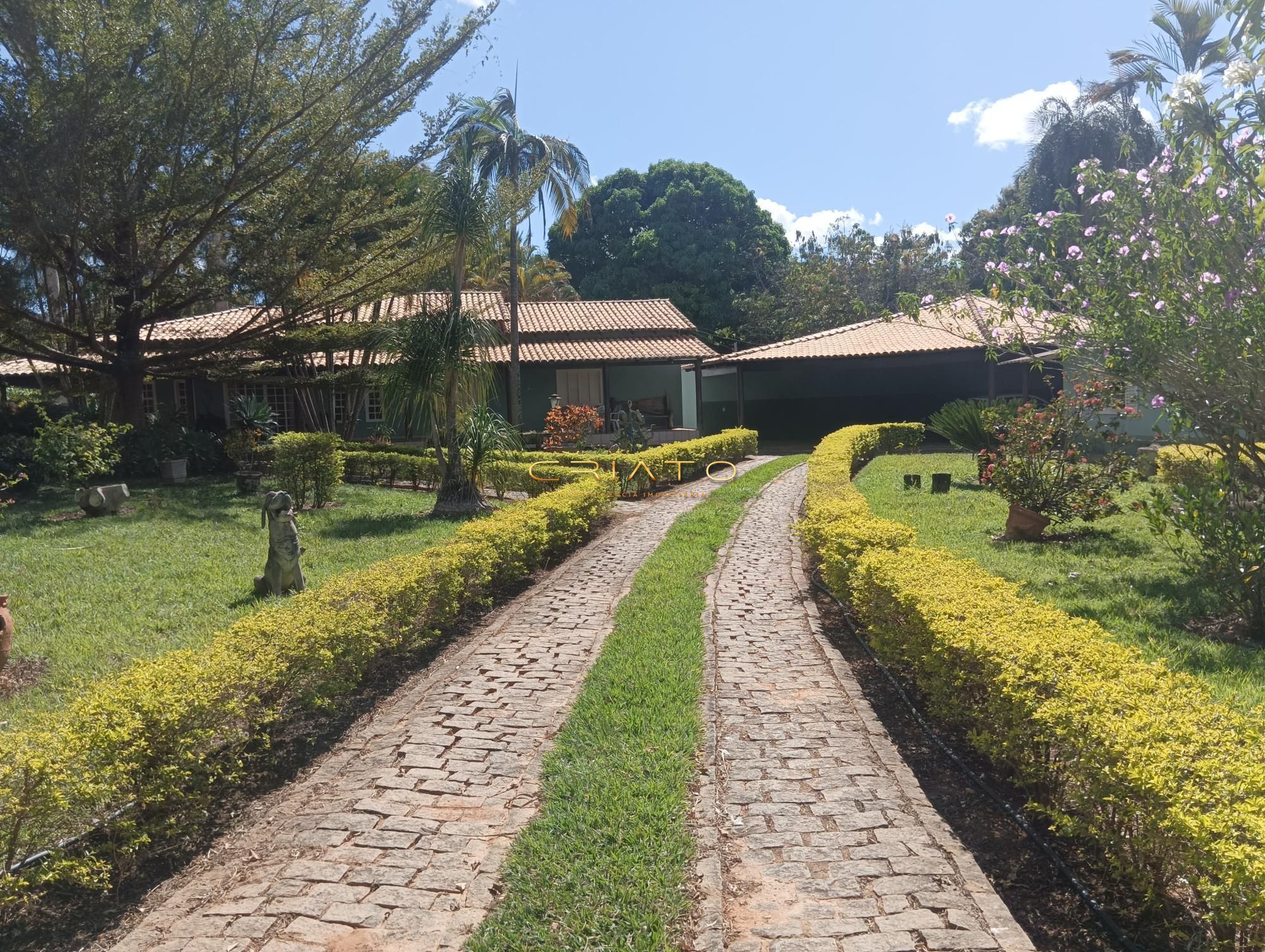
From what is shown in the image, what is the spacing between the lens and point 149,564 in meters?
9.27

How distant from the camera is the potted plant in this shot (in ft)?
50.2

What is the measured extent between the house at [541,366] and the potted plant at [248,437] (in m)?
0.76

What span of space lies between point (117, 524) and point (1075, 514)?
12.2 meters

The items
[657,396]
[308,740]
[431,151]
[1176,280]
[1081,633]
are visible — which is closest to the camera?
[1081,633]

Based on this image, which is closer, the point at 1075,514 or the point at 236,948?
the point at 236,948

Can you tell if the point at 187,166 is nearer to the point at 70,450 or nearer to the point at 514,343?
the point at 70,450

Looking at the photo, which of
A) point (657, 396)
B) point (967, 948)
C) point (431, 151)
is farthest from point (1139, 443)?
point (967, 948)

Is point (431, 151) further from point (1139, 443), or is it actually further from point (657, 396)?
point (1139, 443)

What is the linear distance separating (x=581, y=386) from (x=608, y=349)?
154 centimetres

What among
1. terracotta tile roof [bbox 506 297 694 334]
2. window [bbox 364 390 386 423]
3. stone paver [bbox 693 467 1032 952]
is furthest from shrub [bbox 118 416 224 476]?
stone paver [bbox 693 467 1032 952]

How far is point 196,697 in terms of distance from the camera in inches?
149

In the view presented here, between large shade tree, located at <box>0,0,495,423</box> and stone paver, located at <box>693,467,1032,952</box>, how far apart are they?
12.8 meters

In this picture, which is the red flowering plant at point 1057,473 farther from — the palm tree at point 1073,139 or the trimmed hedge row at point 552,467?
the palm tree at point 1073,139

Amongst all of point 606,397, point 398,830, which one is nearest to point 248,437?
point 606,397
